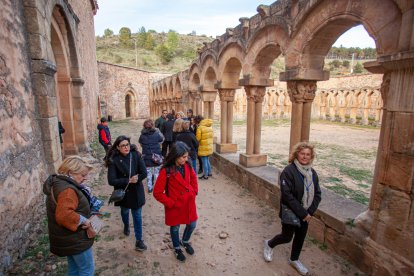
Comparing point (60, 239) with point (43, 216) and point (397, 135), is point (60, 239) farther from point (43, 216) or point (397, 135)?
point (397, 135)

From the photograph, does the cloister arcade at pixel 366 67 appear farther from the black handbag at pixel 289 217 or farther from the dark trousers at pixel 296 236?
the black handbag at pixel 289 217

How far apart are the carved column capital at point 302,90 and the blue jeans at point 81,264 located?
371 centimetres

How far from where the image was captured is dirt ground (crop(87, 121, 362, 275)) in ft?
9.45

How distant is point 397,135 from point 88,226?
3.00m

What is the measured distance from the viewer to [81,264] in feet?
6.73

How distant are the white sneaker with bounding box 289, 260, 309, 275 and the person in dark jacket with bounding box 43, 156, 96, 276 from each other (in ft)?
7.52

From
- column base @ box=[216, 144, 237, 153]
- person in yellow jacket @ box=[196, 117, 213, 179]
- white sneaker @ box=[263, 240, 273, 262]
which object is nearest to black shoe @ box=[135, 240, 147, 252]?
white sneaker @ box=[263, 240, 273, 262]

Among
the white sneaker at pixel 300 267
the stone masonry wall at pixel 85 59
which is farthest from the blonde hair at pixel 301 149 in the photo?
the stone masonry wall at pixel 85 59

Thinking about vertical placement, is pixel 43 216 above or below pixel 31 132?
below

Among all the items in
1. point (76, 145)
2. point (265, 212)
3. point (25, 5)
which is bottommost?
point (265, 212)

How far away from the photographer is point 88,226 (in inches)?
76.7

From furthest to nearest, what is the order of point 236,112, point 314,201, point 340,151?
point 236,112 < point 340,151 < point 314,201

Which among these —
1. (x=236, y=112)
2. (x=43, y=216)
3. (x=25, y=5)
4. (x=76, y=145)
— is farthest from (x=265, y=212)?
(x=236, y=112)

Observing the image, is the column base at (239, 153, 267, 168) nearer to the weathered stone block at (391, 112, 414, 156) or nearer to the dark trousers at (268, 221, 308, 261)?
the dark trousers at (268, 221, 308, 261)
